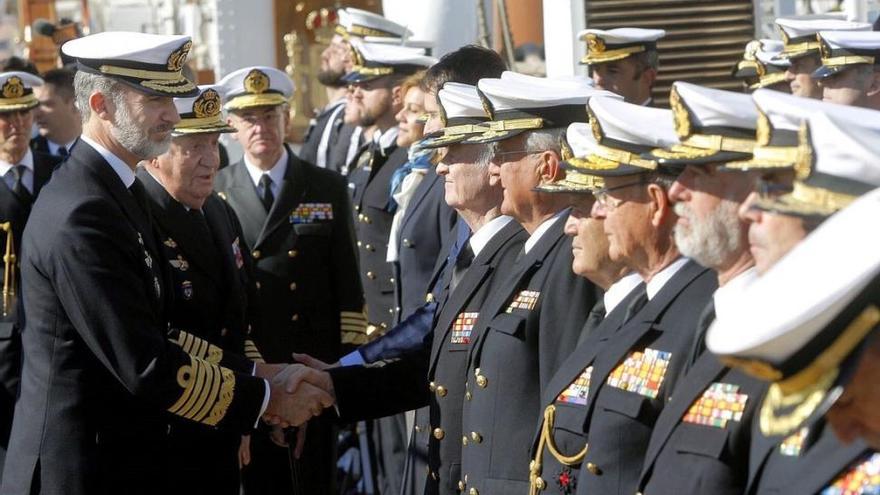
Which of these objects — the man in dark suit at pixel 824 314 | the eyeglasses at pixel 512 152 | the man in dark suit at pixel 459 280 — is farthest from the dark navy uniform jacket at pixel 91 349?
the man in dark suit at pixel 824 314

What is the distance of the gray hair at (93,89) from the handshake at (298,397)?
45.2 inches

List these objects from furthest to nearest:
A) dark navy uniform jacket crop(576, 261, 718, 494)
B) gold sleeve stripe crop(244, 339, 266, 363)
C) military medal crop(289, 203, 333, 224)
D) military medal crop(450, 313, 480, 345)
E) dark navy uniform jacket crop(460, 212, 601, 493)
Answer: military medal crop(289, 203, 333, 224) → gold sleeve stripe crop(244, 339, 266, 363) → military medal crop(450, 313, 480, 345) → dark navy uniform jacket crop(460, 212, 601, 493) → dark navy uniform jacket crop(576, 261, 718, 494)

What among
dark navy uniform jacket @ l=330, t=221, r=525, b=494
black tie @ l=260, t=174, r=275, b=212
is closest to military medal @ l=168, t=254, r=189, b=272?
dark navy uniform jacket @ l=330, t=221, r=525, b=494

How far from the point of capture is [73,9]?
3438 cm

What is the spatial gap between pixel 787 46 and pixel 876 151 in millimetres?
4842

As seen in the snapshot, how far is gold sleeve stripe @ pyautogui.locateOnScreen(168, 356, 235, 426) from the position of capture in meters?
5.25

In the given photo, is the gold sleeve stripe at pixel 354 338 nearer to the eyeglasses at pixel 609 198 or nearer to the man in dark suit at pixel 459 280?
the man in dark suit at pixel 459 280

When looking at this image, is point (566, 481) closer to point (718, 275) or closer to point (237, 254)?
point (718, 275)

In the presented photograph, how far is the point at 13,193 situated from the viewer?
25.6ft

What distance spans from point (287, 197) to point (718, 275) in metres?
4.52

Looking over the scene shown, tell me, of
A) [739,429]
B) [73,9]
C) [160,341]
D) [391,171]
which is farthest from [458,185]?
[73,9]

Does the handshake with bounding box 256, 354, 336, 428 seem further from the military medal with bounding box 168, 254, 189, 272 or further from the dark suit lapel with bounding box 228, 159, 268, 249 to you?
the dark suit lapel with bounding box 228, 159, 268, 249

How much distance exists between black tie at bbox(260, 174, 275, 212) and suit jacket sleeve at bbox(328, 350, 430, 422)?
2315mm

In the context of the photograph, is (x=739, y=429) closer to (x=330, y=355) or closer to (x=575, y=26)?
(x=330, y=355)
